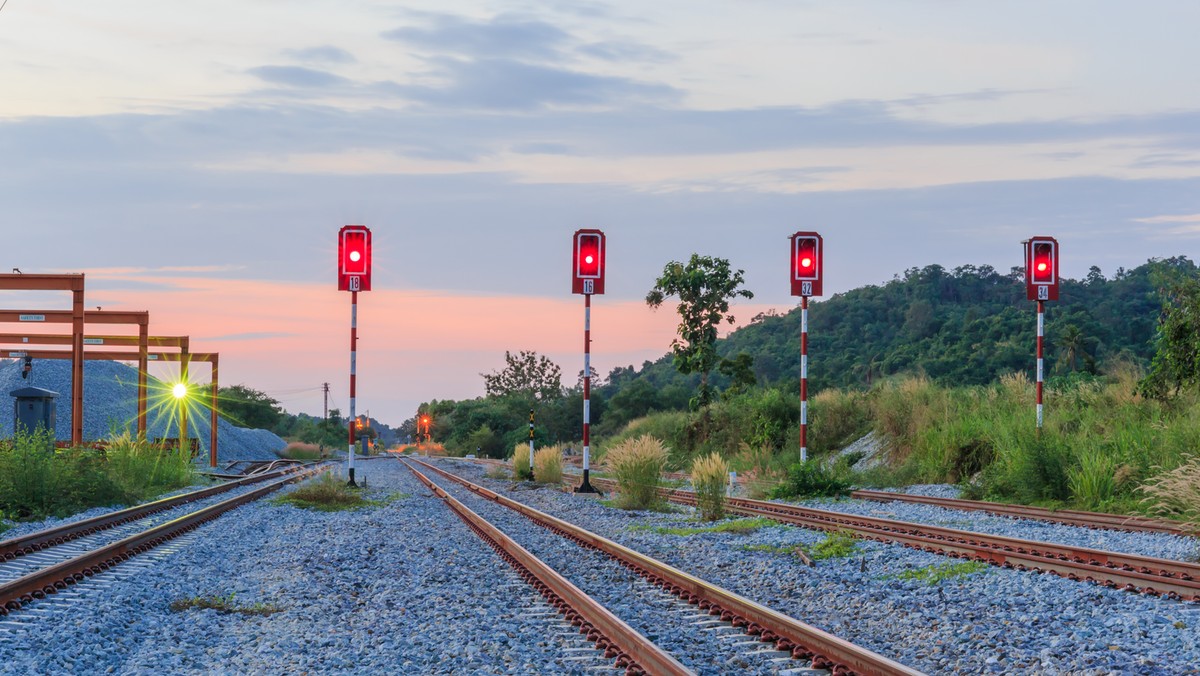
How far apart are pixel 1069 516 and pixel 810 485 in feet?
21.6

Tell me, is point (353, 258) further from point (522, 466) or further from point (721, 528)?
point (721, 528)

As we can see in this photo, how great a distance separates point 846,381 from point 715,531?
5229 cm

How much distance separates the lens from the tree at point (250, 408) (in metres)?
95.9

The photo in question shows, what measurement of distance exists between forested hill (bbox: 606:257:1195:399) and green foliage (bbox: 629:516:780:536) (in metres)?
27.6

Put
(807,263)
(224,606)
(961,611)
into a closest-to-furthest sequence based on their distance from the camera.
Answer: (961,611) < (224,606) < (807,263)

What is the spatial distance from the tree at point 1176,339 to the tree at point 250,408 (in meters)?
84.3

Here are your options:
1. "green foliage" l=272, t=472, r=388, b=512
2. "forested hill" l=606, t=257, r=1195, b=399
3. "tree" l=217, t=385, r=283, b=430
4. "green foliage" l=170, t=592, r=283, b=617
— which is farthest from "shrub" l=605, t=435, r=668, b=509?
"tree" l=217, t=385, r=283, b=430

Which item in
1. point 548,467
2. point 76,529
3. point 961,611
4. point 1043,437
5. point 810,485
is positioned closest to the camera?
point 961,611

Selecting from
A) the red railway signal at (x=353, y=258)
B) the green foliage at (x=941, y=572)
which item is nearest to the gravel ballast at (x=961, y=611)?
the green foliage at (x=941, y=572)

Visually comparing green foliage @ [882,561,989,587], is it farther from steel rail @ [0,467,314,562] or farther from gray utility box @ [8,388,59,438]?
gray utility box @ [8,388,59,438]

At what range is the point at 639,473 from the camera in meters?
19.4

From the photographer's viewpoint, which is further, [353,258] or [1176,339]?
[353,258]

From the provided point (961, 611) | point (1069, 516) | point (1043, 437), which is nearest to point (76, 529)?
point (961, 611)

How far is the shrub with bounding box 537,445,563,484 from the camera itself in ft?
92.4
